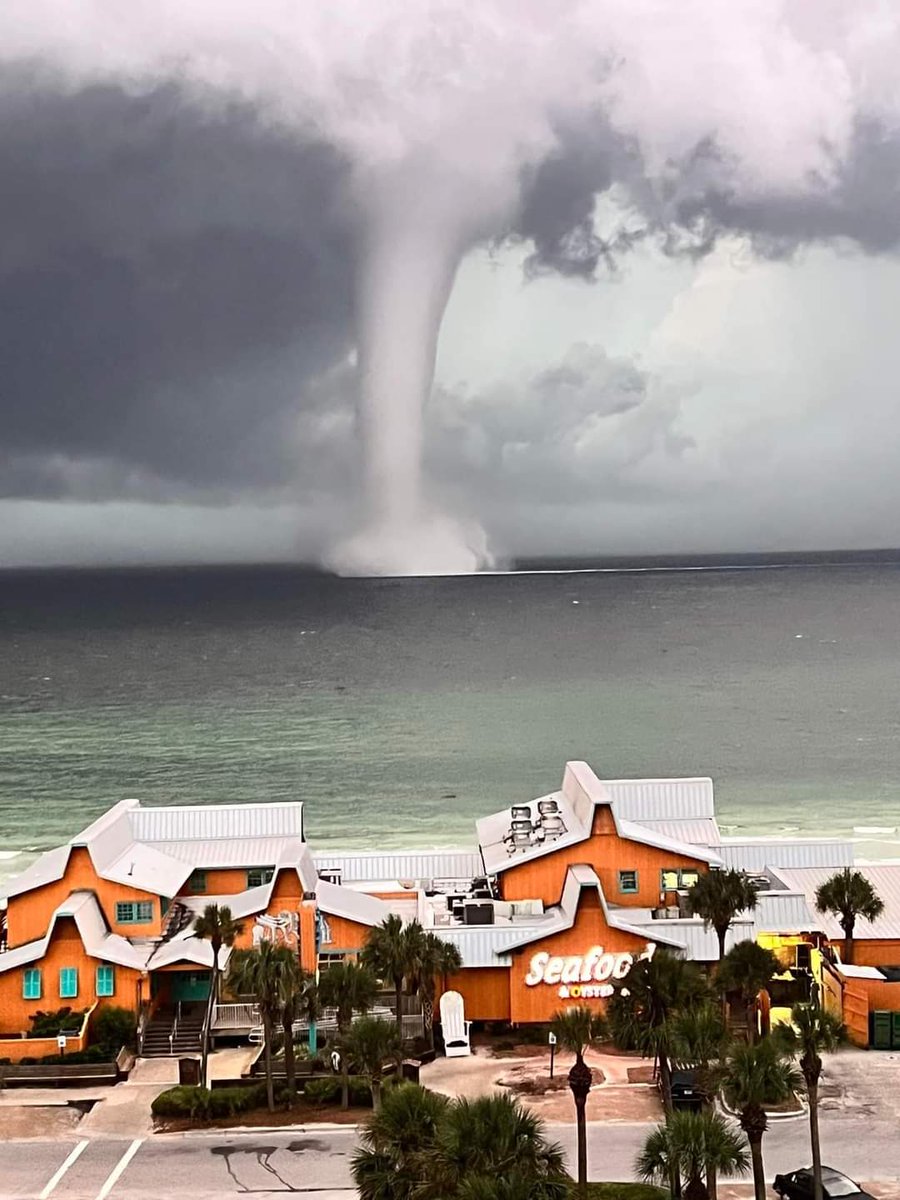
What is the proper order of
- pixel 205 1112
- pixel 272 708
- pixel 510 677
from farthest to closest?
1. pixel 510 677
2. pixel 272 708
3. pixel 205 1112

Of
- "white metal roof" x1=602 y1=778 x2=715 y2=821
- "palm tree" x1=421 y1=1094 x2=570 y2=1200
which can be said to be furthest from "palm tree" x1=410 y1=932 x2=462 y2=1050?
"white metal roof" x1=602 y1=778 x2=715 y2=821

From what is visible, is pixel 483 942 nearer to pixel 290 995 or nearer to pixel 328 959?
pixel 328 959

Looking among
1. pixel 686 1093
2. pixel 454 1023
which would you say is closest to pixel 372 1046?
pixel 686 1093

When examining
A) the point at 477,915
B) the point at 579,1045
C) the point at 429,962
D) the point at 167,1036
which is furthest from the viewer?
the point at 477,915

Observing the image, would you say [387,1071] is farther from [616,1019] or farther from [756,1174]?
[756,1174]

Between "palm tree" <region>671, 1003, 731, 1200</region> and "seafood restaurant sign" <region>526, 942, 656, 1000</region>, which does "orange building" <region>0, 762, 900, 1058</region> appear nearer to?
"seafood restaurant sign" <region>526, 942, 656, 1000</region>

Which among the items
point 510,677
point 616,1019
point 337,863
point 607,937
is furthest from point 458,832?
point 510,677
